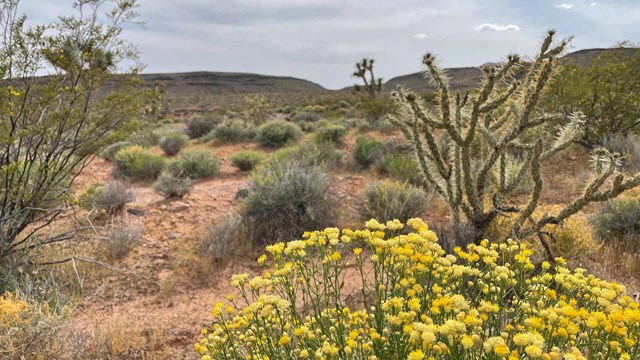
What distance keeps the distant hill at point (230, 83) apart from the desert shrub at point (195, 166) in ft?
313

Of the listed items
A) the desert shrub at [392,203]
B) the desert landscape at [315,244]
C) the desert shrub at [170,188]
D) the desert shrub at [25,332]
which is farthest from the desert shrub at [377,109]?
the desert shrub at [25,332]

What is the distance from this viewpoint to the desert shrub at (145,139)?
591 inches

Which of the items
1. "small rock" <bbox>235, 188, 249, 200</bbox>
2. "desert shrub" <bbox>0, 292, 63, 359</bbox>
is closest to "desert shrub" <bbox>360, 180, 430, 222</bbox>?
"small rock" <bbox>235, 188, 249, 200</bbox>

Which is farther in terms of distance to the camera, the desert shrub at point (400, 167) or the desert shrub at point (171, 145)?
the desert shrub at point (171, 145)

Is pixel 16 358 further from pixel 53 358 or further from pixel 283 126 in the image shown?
pixel 283 126

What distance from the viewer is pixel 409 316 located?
68.4 inches

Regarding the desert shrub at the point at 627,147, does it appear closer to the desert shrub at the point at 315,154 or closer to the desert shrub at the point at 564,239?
the desert shrub at the point at 564,239

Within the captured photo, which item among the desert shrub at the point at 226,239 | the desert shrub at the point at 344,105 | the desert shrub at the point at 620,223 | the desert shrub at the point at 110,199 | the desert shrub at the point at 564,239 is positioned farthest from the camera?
the desert shrub at the point at 344,105

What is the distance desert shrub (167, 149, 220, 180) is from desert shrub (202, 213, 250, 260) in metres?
4.11

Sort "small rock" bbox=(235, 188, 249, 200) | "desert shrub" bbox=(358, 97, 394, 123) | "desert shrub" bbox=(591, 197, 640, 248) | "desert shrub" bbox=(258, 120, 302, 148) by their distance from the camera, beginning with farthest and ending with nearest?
"desert shrub" bbox=(358, 97, 394, 123) < "desert shrub" bbox=(258, 120, 302, 148) < "small rock" bbox=(235, 188, 249, 200) < "desert shrub" bbox=(591, 197, 640, 248)

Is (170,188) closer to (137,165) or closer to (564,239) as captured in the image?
(137,165)

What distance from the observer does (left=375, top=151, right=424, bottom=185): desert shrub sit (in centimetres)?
793

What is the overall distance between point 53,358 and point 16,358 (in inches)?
9.5

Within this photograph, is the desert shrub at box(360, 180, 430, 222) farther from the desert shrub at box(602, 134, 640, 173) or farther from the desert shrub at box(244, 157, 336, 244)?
the desert shrub at box(602, 134, 640, 173)
